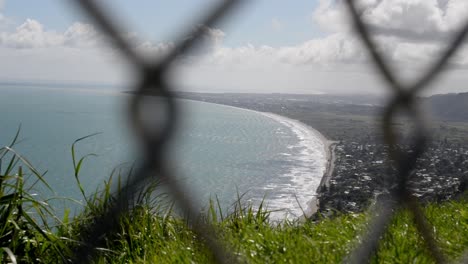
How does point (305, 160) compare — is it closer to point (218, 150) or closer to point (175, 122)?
point (218, 150)

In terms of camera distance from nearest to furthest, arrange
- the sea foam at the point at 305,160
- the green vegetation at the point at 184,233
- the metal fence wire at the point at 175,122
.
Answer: the metal fence wire at the point at 175,122 < the green vegetation at the point at 184,233 < the sea foam at the point at 305,160

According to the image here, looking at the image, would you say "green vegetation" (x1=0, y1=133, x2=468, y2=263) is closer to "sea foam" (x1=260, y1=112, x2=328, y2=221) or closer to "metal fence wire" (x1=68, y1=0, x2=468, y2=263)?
"metal fence wire" (x1=68, y1=0, x2=468, y2=263)

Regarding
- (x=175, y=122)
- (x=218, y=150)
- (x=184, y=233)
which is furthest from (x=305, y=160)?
(x=175, y=122)

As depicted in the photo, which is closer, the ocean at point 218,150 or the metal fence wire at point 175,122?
the metal fence wire at point 175,122

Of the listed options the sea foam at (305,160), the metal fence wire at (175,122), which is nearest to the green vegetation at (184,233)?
the metal fence wire at (175,122)

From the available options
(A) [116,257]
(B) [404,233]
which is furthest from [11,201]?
(B) [404,233]

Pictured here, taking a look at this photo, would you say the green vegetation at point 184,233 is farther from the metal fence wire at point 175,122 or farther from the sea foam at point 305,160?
the sea foam at point 305,160

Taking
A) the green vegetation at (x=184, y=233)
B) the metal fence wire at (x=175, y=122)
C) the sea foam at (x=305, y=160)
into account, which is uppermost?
the metal fence wire at (x=175, y=122)

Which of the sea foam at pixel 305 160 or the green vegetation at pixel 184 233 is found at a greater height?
the green vegetation at pixel 184 233
